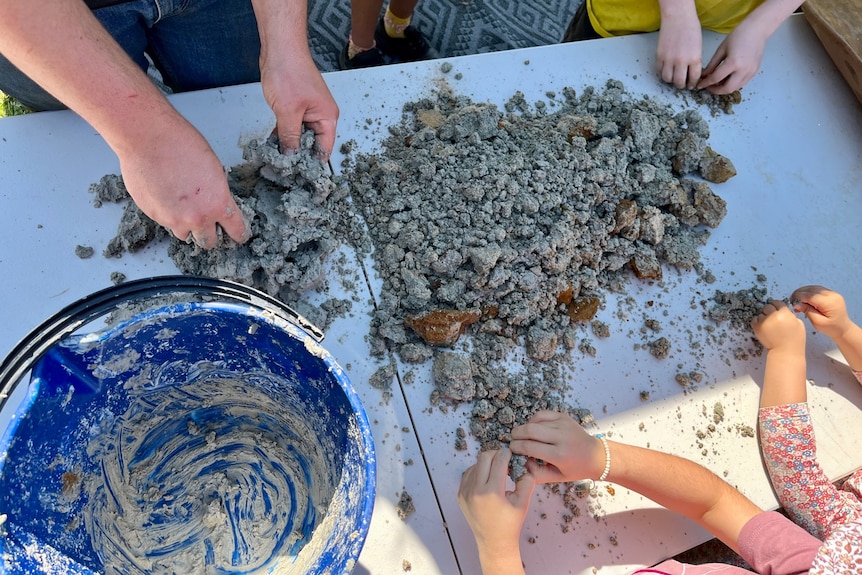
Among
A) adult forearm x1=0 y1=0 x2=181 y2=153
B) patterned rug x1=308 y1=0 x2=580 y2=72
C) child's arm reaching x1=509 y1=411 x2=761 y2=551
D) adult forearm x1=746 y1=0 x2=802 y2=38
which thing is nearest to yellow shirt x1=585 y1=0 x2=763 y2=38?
adult forearm x1=746 y1=0 x2=802 y2=38

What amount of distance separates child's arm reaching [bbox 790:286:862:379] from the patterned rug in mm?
989

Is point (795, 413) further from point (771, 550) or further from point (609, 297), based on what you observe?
point (609, 297)

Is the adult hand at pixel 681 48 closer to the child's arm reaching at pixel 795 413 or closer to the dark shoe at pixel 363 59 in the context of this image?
the child's arm reaching at pixel 795 413

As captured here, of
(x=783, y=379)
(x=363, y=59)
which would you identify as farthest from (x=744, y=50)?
(x=363, y=59)

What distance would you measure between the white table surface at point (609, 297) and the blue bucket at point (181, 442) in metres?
0.11

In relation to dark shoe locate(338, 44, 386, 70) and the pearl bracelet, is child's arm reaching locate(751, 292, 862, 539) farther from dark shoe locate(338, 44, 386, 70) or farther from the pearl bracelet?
dark shoe locate(338, 44, 386, 70)

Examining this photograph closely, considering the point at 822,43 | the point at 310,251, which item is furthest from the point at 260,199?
the point at 822,43

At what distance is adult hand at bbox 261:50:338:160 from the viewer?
687 mm

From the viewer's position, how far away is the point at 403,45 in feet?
4.81

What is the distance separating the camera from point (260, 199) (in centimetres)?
72

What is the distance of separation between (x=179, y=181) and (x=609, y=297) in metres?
0.63

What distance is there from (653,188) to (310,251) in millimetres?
548

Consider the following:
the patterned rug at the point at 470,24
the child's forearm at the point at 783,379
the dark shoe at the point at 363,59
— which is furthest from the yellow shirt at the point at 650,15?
the child's forearm at the point at 783,379

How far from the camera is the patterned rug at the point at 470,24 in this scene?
1.46 metres
